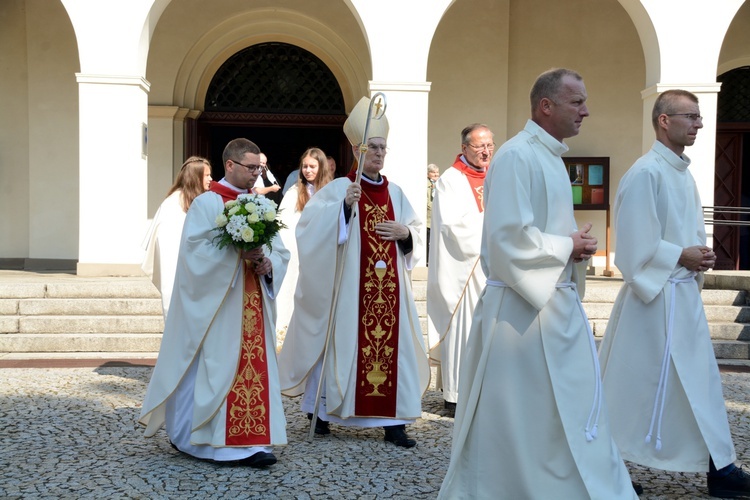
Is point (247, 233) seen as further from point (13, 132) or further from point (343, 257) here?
point (13, 132)

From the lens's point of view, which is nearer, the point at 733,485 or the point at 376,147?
the point at 733,485

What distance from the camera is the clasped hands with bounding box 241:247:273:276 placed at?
17.3 feet

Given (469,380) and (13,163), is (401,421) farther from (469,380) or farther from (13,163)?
(13,163)

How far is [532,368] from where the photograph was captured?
146 inches

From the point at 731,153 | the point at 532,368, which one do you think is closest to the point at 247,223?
the point at 532,368

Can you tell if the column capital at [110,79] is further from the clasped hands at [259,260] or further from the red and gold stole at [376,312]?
the clasped hands at [259,260]

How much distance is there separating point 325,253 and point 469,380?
2.28 m

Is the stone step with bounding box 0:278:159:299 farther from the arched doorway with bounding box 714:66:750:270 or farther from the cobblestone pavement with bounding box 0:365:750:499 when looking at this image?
the arched doorway with bounding box 714:66:750:270

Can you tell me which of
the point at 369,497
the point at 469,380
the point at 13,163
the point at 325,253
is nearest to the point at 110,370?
the point at 325,253

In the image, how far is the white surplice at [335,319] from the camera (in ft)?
19.0

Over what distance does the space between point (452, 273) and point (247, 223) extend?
2.02 metres

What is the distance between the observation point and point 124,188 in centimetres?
1115

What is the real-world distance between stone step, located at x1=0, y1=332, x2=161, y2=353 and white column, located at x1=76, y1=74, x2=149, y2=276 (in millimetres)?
1986

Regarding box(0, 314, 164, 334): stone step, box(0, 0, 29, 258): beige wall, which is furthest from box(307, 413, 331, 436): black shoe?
box(0, 0, 29, 258): beige wall
